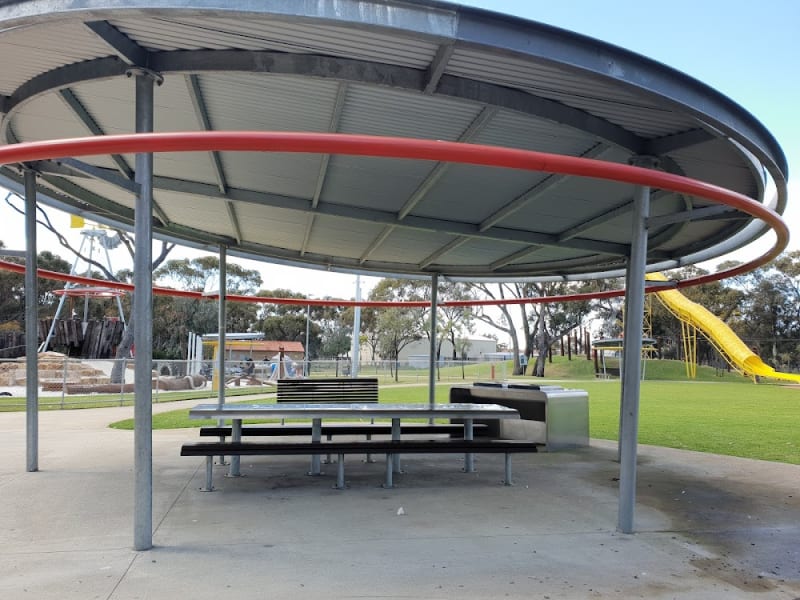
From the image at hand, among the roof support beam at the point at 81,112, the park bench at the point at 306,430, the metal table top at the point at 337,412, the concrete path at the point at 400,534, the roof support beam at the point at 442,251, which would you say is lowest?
the concrete path at the point at 400,534

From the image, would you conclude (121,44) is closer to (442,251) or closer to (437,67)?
(437,67)

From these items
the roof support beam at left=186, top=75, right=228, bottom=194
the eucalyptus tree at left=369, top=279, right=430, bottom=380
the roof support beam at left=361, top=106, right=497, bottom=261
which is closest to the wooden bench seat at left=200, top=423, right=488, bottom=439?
the roof support beam at left=361, top=106, right=497, bottom=261

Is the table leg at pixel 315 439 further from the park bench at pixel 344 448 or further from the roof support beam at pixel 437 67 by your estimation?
the roof support beam at pixel 437 67

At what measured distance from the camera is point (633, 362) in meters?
5.84

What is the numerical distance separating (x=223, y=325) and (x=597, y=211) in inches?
238

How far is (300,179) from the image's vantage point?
782 cm

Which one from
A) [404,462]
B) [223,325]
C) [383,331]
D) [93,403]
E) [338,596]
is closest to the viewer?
[338,596]

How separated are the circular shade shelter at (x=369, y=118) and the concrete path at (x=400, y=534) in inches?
24.1

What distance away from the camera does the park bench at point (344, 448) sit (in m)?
6.75

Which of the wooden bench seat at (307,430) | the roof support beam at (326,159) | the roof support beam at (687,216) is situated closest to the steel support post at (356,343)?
the roof support beam at (326,159)

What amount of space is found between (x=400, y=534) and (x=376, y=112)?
3.65 metres

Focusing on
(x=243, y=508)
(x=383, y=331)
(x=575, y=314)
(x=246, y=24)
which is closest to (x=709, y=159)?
(x=246, y=24)

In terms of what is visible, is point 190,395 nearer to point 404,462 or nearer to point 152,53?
point 404,462

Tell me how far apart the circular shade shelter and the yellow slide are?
33794mm
